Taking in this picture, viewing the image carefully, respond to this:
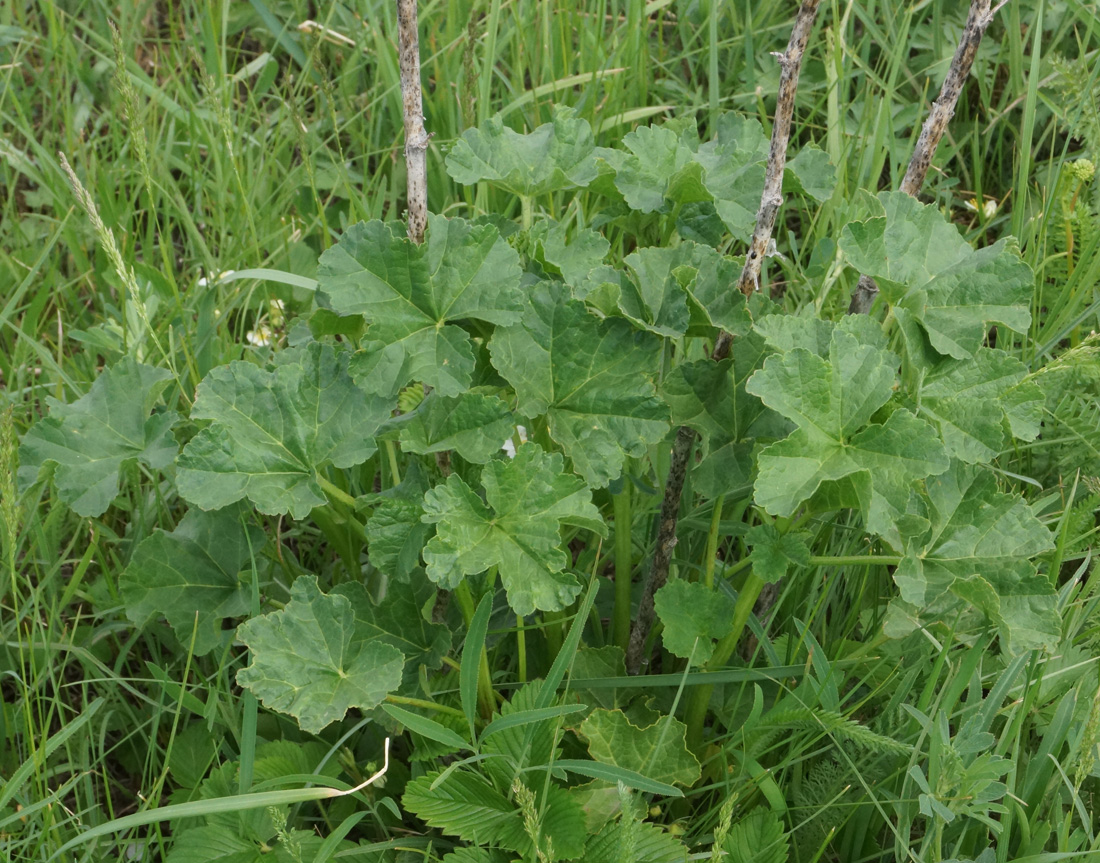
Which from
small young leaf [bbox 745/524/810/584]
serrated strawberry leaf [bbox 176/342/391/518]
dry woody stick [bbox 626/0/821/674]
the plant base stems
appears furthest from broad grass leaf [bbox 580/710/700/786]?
serrated strawberry leaf [bbox 176/342/391/518]

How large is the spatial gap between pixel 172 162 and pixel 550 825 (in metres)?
2.60

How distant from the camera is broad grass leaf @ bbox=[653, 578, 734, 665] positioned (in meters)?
1.79

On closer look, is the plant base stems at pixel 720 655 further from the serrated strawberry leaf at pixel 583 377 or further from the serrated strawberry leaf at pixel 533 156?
the serrated strawberry leaf at pixel 533 156

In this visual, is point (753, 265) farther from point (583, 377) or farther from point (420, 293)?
point (420, 293)

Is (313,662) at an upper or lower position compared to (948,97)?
lower

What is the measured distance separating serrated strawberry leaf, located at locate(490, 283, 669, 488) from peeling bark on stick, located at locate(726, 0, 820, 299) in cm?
A: 20

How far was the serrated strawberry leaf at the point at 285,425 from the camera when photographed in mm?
1659

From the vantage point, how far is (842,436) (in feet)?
5.18

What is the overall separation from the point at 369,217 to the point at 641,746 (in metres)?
1.58

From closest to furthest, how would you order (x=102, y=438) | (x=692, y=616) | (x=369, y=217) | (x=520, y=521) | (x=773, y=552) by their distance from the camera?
(x=520, y=521)
(x=773, y=552)
(x=692, y=616)
(x=102, y=438)
(x=369, y=217)

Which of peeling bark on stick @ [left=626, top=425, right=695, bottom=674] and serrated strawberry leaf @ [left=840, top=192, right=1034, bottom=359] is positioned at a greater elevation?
serrated strawberry leaf @ [left=840, top=192, right=1034, bottom=359]

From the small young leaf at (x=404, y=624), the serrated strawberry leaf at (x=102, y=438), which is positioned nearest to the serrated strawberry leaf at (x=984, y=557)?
the small young leaf at (x=404, y=624)

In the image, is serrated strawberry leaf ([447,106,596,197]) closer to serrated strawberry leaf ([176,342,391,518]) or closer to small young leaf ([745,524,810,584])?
serrated strawberry leaf ([176,342,391,518])

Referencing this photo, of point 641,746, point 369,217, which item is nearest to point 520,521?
point 641,746
